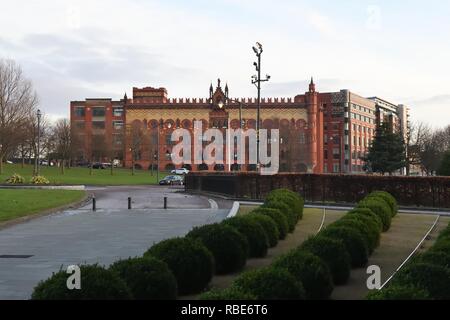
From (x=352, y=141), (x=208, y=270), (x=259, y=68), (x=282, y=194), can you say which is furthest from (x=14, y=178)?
(x=352, y=141)

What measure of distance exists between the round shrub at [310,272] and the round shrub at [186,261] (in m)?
1.45

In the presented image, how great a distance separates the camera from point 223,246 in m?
10.0

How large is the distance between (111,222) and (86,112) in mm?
108728

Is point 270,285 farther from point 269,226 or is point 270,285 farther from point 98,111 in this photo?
point 98,111

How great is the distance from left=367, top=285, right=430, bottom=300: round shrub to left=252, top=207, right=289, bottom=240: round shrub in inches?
329

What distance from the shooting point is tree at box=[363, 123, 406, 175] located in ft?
198

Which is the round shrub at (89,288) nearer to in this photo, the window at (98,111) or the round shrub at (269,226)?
the round shrub at (269,226)

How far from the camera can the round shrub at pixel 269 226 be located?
1278 cm

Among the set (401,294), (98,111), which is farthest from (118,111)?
(401,294)

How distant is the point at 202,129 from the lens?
374ft

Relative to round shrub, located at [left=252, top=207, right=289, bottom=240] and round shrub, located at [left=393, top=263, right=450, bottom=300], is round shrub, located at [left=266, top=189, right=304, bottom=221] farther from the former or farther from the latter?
round shrub, located at [left=393, top=263, right=450, bottom=300]

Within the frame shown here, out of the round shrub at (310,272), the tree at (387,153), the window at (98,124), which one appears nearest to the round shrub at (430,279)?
the round shrub at (310,272)

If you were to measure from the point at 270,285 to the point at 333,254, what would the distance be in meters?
3.02

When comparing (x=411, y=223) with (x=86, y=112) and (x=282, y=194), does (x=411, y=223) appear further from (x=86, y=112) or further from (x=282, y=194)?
(x=86, y=112)
